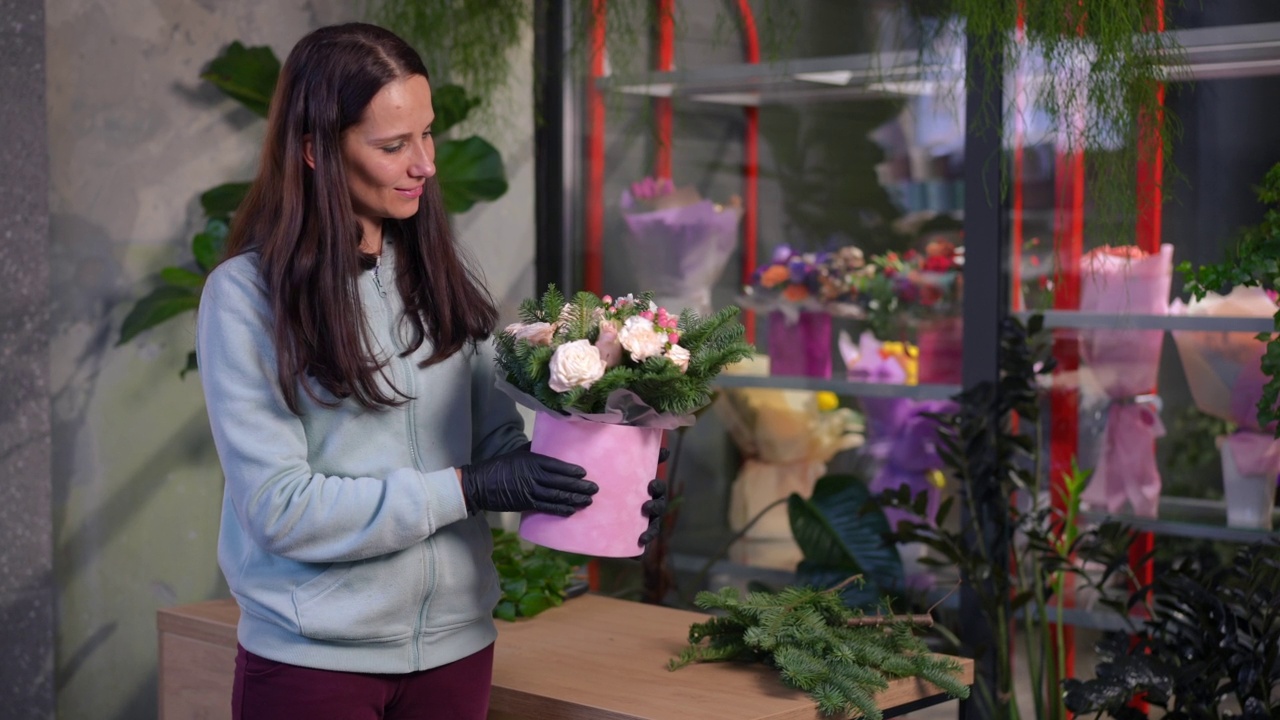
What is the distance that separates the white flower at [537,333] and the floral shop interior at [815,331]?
53 cm

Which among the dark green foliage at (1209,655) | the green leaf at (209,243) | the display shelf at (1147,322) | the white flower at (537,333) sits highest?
the green leaf at (209,243)

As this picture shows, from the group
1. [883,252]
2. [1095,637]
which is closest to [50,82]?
[883,252]

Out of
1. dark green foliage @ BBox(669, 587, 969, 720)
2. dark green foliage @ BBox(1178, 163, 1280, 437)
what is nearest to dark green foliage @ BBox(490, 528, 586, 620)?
dark green foliage @ BBox(669, 587, 969, 720)

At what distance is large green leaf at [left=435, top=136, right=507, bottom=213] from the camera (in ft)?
10.6

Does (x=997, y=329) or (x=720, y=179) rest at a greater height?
(x=720, y=179)

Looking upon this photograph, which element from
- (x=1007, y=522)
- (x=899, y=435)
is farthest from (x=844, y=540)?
(x=1007, y=522)

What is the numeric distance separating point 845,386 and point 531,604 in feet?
3.57

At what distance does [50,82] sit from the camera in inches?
111

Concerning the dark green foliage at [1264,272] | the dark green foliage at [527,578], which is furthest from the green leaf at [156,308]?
the dark green foliage at [1264,272]

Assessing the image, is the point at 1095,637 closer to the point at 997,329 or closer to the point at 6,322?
the point at 997,329

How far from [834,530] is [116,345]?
1696 millimetres

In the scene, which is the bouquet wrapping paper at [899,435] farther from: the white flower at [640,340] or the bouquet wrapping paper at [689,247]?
the white flower at [640,340]

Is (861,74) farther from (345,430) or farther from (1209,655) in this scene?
(345,430)

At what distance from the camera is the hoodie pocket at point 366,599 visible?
155cm
